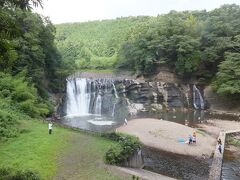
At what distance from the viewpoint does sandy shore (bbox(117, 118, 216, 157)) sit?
3028cm

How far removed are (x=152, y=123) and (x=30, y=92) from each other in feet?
51.1

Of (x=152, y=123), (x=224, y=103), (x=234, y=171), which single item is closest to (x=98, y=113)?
(x=152, y=123)

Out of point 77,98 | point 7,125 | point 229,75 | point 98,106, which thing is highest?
point 229,75

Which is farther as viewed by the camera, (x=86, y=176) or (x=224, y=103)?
(x=224, y=103)

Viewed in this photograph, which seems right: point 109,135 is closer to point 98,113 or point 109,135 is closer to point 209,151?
point 209,151

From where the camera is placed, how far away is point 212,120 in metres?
45.3

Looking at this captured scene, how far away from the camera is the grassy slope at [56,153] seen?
61.5 feet

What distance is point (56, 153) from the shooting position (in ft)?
71.9

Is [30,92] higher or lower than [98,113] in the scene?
higher

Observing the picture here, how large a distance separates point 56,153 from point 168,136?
16.0m

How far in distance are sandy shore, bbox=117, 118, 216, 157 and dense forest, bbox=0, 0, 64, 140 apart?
37.2 feet

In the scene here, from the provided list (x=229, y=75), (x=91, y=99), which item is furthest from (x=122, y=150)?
(x=229, y=75)

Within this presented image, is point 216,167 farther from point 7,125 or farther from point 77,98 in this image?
→ point 77,98

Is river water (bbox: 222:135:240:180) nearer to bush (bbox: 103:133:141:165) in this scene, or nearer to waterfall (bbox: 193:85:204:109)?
bush (bbox: 103:133:141:165)
